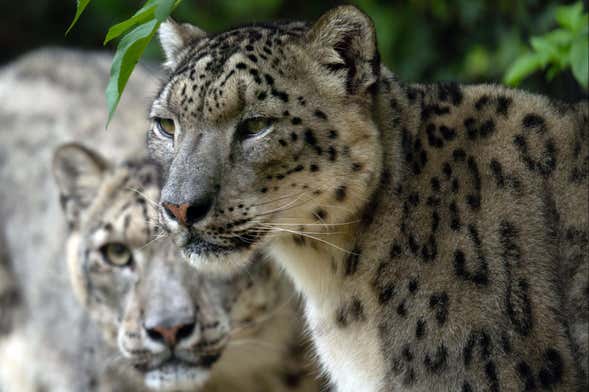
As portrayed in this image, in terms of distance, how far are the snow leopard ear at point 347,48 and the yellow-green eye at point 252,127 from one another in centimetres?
36

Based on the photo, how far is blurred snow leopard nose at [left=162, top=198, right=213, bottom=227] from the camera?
4.04 metres

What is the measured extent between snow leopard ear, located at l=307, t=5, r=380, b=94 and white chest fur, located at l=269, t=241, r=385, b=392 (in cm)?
68

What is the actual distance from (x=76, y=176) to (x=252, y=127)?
2.78 metres

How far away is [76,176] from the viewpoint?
6742mm

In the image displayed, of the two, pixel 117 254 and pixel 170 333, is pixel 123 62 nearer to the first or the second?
pixel 170 333

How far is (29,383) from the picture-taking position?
24.1ft

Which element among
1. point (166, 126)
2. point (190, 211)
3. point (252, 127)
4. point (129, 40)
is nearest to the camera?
point (129, 40)

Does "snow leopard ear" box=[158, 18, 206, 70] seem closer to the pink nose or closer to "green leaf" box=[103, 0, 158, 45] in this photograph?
the pink nose

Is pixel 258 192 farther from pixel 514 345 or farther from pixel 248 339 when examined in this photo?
pixel 248 339

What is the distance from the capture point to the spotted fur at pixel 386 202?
13.5ft

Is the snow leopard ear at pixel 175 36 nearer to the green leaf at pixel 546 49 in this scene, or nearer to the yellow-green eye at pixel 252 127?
the yellow-green eye at pixel 252 127

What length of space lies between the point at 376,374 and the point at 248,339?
7.15 feet

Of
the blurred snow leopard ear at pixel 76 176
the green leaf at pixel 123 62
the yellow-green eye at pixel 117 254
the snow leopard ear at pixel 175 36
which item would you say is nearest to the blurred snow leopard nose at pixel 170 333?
the yellow-green eye at pixel 117 254

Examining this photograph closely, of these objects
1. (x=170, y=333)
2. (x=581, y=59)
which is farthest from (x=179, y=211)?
(x=581, y=59)
